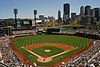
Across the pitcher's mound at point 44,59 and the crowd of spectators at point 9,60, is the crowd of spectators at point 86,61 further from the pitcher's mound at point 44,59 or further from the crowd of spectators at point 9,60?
the crowd of spectators at point 9,60

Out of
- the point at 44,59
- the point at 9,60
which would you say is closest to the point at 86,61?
the point at 44,59

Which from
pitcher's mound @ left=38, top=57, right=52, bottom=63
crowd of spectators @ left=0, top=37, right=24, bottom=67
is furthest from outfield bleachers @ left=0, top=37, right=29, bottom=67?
pitcher's mound @ left=38, top=57, right=52, bottom=63

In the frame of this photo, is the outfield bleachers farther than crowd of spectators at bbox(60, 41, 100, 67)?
Yes

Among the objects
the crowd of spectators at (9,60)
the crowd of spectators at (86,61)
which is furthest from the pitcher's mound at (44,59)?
the crowd of spectators at (86,61)

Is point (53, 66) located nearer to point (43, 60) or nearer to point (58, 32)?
point (43, 60)

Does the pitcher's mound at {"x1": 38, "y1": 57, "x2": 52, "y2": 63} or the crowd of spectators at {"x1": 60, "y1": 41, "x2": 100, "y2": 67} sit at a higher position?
the crowd of spectators at {"x1": 60, "y1": 41, "x2": 100, "y2": 67}

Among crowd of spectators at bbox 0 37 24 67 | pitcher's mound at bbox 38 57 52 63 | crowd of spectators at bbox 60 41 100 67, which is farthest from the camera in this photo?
pitcher's mound at bbox 38 57 52 63

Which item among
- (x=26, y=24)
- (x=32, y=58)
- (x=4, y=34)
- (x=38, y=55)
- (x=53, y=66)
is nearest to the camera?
(x=53, y=66)

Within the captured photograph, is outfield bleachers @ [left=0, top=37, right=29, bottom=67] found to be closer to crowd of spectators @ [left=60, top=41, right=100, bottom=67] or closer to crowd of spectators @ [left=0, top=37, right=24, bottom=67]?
crowd of spectators @ [left=0, top=37, right=24, bottom=67]

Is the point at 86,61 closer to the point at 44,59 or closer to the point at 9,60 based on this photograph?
the point at 44,59

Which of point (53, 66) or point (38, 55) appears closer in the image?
point (53, 66)

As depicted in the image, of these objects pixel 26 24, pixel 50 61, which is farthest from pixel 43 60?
pixel 26 24
